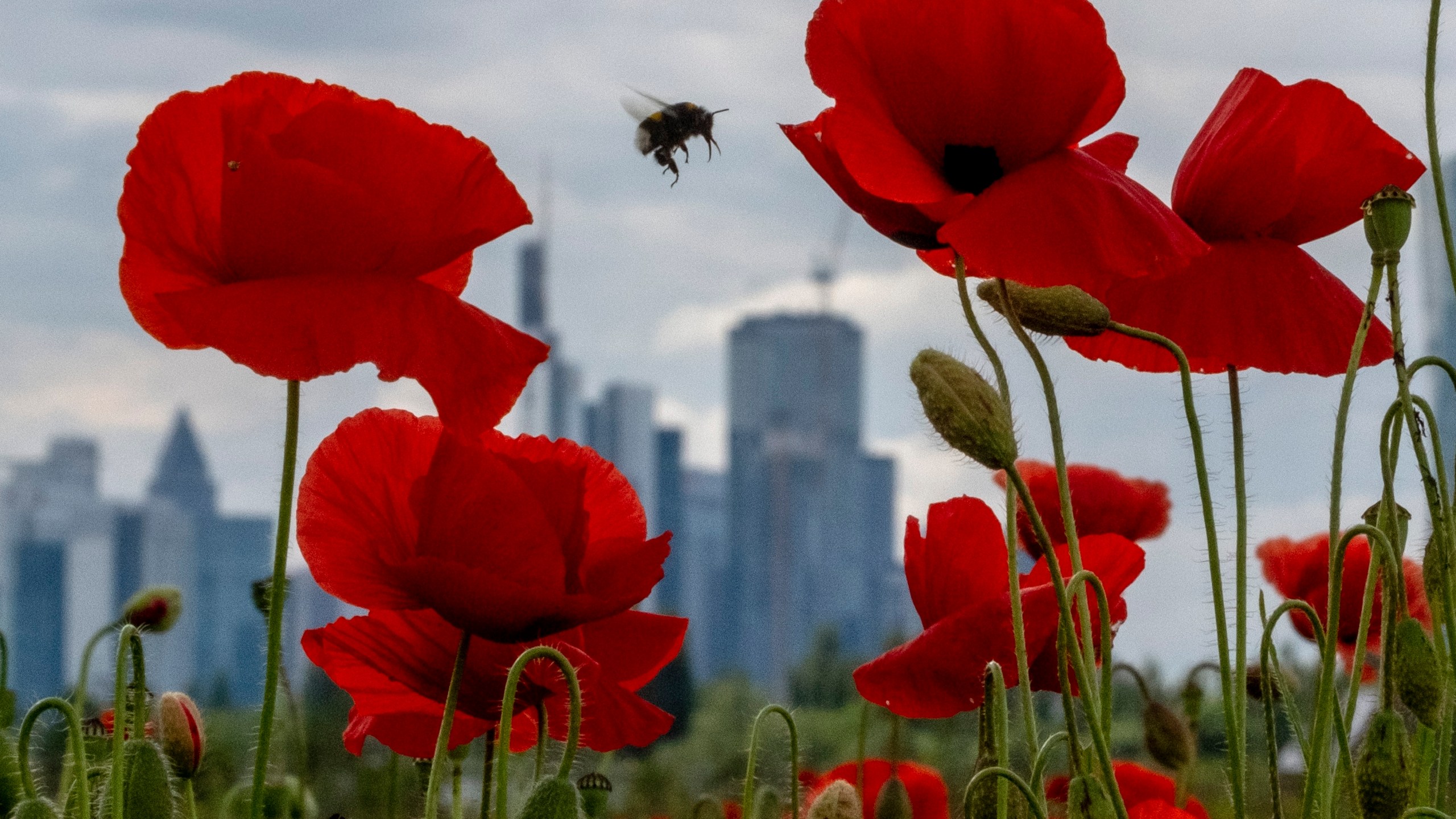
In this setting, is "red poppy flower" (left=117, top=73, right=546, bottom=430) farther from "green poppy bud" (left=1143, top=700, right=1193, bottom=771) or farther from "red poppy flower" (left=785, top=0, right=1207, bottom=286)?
"green poppy bud" (left=1143, top=700, right=1193, bottom=771)

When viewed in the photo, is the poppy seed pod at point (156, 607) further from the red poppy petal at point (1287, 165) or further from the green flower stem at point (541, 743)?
the red poppy petal at point (1287, 165)

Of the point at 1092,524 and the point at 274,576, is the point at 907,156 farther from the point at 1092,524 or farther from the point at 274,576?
the point at 1092,524

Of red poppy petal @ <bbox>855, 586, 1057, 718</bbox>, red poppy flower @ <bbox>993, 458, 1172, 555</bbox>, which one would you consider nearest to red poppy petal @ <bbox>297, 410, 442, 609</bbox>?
red poppy petal @ <bbox>855, 586, 1057, 718</bbox>

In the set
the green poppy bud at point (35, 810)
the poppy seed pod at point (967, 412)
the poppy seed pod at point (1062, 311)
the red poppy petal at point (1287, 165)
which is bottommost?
the green poppy bud at point (35, 810)

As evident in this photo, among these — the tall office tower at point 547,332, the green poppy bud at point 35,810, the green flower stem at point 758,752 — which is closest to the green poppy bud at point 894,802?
the green flower stem at point 758,752

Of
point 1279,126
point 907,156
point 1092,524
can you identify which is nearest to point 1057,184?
point 907,156
